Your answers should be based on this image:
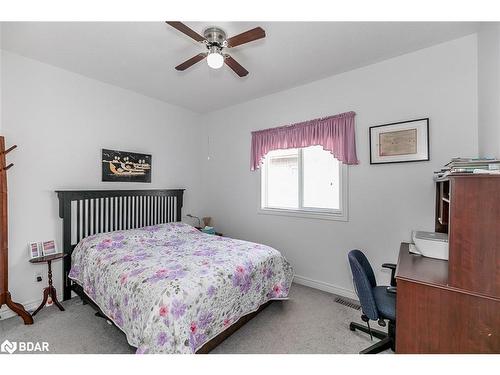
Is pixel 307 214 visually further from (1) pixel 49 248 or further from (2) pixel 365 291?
(1) pixel 49 248

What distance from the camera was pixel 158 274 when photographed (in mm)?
1859

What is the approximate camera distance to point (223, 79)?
3.03m

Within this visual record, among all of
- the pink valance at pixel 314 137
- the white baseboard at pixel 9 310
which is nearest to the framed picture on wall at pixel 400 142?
the pink valance at pixel 314 137

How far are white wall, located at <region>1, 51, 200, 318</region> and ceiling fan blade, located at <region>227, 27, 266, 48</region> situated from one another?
87.7 inches

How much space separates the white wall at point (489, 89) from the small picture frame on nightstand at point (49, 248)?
4275mm

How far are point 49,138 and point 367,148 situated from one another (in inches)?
145

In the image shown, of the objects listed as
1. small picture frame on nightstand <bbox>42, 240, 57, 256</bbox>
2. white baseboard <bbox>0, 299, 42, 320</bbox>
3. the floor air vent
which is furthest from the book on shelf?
white baseboard <bbox>0, 299, 42, 320</bbox>

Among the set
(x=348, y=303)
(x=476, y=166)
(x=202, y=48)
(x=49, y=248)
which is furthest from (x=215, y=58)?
(x=348, y=303)

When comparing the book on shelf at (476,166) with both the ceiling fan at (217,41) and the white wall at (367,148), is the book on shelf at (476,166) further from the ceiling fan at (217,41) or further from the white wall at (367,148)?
the ceiling fan at (217,41)

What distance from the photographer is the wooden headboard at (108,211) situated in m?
2.72

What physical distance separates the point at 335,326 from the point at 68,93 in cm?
395
